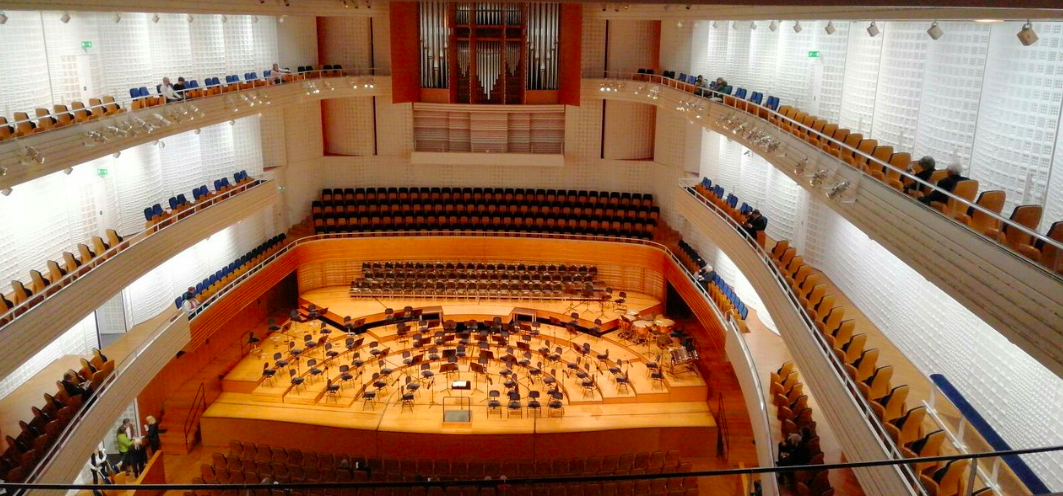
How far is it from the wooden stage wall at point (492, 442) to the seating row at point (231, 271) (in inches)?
118

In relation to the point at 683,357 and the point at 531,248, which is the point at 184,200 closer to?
the point at 531,248

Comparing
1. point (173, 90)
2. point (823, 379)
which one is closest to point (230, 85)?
point (173, 90)

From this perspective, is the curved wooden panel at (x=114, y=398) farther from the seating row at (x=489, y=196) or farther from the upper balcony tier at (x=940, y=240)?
the upper balcony tier at (x=940, y=240)

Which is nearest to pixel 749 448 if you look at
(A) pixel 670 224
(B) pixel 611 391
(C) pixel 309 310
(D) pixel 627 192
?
(B) pixel 611 391

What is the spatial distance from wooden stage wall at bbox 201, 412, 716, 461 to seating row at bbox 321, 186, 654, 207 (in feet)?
25.9

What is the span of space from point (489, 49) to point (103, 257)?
11.3 metres

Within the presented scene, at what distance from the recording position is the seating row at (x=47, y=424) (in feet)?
27.4

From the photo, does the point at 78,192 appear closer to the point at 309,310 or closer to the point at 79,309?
the point at 79,309

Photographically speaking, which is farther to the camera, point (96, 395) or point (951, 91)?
point (96, 395)

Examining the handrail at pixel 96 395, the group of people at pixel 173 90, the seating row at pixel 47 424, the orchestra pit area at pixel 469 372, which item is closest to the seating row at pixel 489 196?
the orchestra pit area at pixel 469 372

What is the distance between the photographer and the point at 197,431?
14102 mm

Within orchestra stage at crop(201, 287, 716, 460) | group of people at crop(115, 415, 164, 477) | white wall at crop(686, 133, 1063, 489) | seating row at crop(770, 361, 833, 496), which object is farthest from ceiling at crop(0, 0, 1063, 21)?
orchestra stage at crop(201, 287, 716, 460)

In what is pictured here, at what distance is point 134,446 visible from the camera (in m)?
12.1

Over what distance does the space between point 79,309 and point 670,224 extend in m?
13.8
